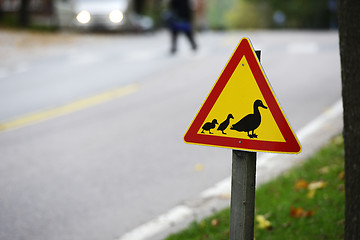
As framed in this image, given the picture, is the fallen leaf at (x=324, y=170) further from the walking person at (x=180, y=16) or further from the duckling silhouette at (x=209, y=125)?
the walking person at (x=180, y=16)

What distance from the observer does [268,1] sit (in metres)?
75.5

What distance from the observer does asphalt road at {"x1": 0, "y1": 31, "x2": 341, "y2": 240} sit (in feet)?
16.0

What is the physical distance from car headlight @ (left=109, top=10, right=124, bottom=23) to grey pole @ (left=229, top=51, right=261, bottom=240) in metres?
22.2

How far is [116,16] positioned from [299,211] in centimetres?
2143

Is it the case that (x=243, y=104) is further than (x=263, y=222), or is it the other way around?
(x=263, y=222)

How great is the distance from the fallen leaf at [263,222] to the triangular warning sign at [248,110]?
1.66m

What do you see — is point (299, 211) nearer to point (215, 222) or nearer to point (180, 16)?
point (215, 222)

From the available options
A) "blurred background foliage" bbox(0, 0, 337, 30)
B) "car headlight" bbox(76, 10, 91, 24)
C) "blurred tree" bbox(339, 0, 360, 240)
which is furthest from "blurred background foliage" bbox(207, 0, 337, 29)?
"blurred tree" bbox(339, 0, 360, 240)

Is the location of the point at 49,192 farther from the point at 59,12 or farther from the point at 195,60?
the point at 59,12

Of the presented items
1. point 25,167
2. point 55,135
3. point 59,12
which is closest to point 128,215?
point 25,167

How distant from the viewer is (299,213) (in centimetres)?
435

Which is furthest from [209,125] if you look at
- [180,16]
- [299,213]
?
[180,16]

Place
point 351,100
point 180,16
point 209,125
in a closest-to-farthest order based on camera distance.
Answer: point 209,125
point 351,100
point 180,16

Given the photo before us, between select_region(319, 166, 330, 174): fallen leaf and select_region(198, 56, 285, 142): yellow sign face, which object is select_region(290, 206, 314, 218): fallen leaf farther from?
select_region(198, 56, 285, 142): yellow sign face
